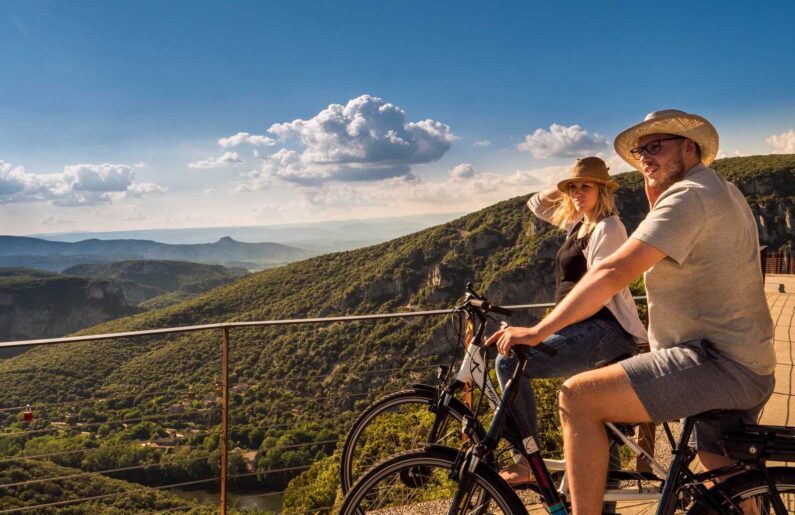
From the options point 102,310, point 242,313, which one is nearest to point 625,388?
point 242,313

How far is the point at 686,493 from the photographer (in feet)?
6.20

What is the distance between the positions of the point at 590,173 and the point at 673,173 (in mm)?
809

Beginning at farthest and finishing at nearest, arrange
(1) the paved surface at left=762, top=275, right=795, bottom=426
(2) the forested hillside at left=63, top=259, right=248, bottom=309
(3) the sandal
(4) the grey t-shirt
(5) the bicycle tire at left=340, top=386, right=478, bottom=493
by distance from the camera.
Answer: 1. (2) the forested hillside at left=63, top=259, right=248, bottom=309
2. (1) the paved surface at left=762, top=275, right=795, bottom=426
3. (5) the bicycle tire at left=340, top=386, right=478, bottom=493
4. (3) the sandal
5. (4) the grey t-shirt

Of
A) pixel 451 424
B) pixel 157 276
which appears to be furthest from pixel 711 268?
pixel 157 276

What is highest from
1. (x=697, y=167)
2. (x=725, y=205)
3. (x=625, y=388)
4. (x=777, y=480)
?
(x=697, y=167)

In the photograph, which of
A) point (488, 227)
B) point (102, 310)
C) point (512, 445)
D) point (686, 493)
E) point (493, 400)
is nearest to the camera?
point (686, 493)

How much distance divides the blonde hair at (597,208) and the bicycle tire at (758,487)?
128 centimetres

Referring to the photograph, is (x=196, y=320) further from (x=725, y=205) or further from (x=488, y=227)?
(x=725, y=205)

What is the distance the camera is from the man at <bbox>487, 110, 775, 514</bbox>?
5.74 feet

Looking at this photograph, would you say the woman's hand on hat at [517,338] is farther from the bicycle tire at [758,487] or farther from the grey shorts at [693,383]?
the bicycle tire at [758,487]

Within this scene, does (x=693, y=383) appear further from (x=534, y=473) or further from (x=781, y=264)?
(x=781, y=264)

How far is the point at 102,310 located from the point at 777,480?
377ft

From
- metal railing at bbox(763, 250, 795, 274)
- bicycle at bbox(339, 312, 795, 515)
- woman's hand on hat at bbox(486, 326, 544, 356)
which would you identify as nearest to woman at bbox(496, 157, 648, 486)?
bicycle at bbox(339, 312, 795, 515)

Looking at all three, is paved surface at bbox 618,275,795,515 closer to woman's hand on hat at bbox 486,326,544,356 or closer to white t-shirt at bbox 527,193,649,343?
white t-shirt at bbox 527,193,649,343
